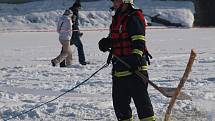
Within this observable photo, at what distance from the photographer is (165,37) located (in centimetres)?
2395

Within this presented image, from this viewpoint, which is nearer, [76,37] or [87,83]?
[87,83]

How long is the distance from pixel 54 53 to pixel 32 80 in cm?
622

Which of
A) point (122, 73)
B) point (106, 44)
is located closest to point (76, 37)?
point (106, 44)

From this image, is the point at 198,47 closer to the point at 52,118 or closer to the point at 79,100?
the point at 79,100

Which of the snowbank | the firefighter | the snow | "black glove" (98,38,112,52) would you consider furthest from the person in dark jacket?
the snowbank

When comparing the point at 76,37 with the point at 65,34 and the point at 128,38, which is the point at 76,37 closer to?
the point at 65,34

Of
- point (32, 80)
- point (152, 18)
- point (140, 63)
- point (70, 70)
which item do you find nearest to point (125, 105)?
point (140, 63)

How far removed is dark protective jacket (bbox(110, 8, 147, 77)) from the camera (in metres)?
6.38

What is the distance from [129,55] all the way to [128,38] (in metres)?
0.18

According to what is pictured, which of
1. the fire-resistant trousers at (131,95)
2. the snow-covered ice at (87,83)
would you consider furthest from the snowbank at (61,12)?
the fire-resistant trousers at (131,95)

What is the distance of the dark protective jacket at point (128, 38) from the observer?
20.9 feet

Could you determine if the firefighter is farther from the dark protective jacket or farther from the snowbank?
the snowbank

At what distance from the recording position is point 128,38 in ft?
21.2

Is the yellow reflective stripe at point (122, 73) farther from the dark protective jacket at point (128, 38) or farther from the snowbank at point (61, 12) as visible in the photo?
the snowbank at point (61, 12)
